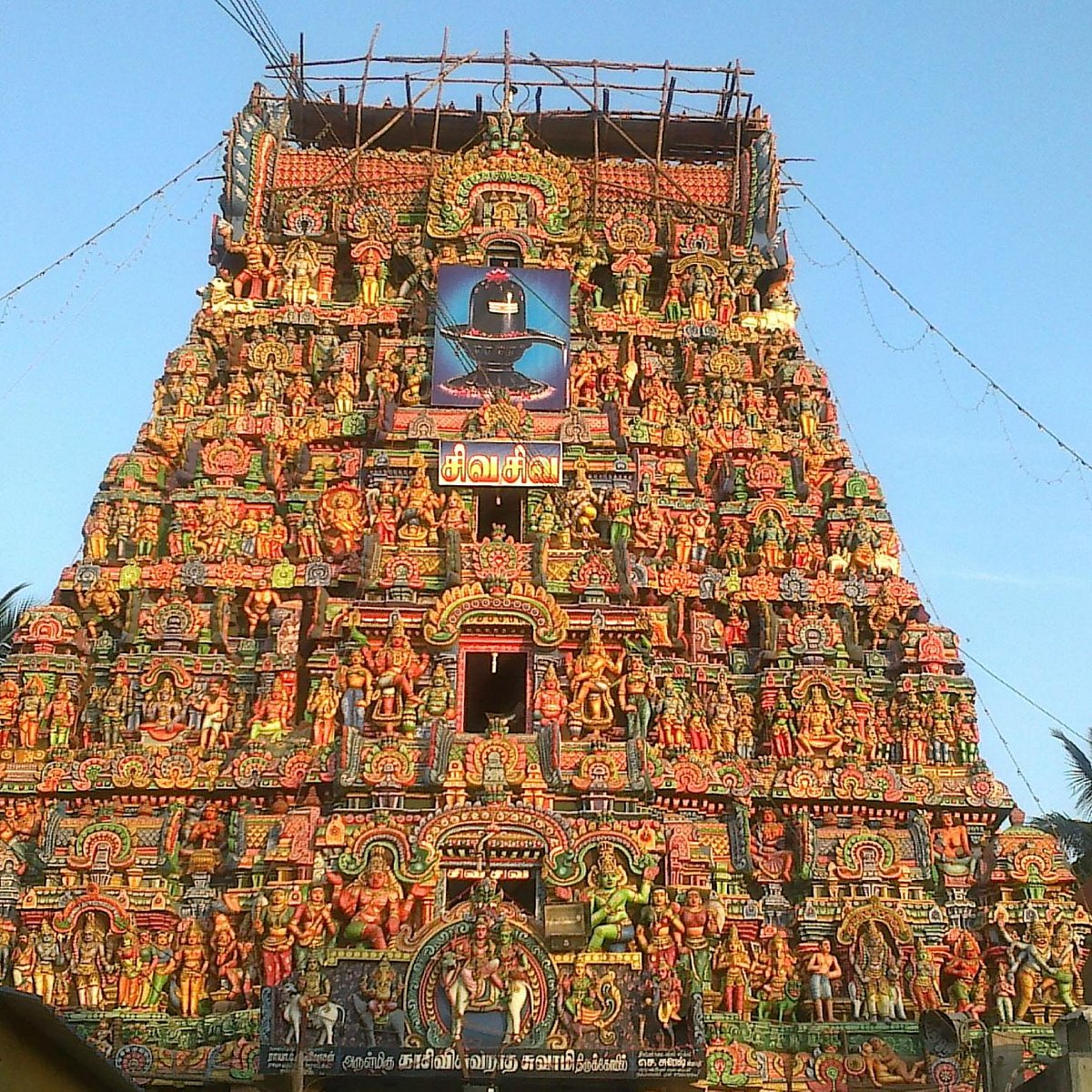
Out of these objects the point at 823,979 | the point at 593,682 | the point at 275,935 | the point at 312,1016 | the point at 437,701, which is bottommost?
the point at 312,1016

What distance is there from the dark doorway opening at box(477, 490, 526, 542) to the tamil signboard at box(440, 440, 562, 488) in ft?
0.96

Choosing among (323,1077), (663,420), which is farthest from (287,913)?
(663,420)

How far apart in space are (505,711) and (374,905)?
6.60 meters

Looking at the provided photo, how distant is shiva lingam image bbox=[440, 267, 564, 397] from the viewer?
24625 millimetres

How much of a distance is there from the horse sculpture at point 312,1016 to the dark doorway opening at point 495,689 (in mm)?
5224

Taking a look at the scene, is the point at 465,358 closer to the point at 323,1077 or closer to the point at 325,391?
the point at 325,391

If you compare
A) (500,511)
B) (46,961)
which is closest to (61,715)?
→ (46,961)

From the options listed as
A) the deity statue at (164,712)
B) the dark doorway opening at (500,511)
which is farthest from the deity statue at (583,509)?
the deity statue at (164,712)

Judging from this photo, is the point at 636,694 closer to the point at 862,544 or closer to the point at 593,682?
the point at 593,682

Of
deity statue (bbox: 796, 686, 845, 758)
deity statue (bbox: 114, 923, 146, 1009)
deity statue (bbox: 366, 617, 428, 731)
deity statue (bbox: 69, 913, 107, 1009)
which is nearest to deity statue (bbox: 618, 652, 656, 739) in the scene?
deity statue (bbox: 796, 686, 845, 758)

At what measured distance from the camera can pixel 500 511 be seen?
2409 centimetres

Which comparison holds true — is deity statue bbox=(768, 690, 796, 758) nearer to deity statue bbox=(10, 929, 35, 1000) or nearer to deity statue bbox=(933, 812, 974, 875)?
deity statue bbox=(933, 812, 974, 875)

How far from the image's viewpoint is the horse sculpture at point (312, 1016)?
1605cm

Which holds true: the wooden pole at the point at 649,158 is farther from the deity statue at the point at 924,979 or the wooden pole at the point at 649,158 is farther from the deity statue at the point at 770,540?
the deity statue at the point at 924,979
